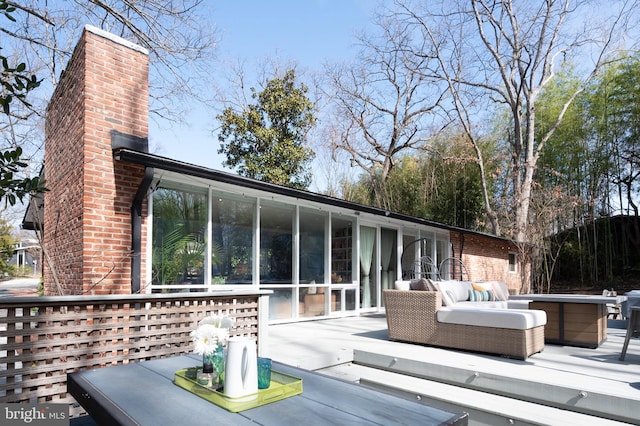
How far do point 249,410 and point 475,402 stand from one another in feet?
7.52

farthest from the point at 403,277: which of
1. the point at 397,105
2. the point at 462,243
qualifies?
the point at 397,105

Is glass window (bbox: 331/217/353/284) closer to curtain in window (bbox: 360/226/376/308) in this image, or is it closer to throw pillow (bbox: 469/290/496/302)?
curtain in window (bbox: 360/226/376/308)

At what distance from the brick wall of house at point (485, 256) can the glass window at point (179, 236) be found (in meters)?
7.32

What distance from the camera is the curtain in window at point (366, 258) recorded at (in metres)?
8.59

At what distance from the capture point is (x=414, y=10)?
49.7 feet

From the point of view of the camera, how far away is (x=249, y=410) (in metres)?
1.56

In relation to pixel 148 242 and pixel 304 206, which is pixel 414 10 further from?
pixel 148 242

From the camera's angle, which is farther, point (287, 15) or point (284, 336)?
point (287, 15)

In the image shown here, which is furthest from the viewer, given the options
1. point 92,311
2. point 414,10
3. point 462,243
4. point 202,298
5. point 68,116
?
point 414,10

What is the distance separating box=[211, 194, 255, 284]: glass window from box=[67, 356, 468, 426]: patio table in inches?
151

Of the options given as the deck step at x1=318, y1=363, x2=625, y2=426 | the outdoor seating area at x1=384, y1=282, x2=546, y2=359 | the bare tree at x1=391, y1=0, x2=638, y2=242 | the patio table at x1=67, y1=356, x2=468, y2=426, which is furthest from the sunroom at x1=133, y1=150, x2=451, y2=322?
the bare tree at x1=391, y1=0, x2=638, y2=242

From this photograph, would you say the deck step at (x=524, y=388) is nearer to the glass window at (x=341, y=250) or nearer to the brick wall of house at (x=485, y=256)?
the glass window at (x=341, y=250)

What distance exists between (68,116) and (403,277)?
720 cm

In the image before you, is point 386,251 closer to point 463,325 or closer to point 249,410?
point 463,325
